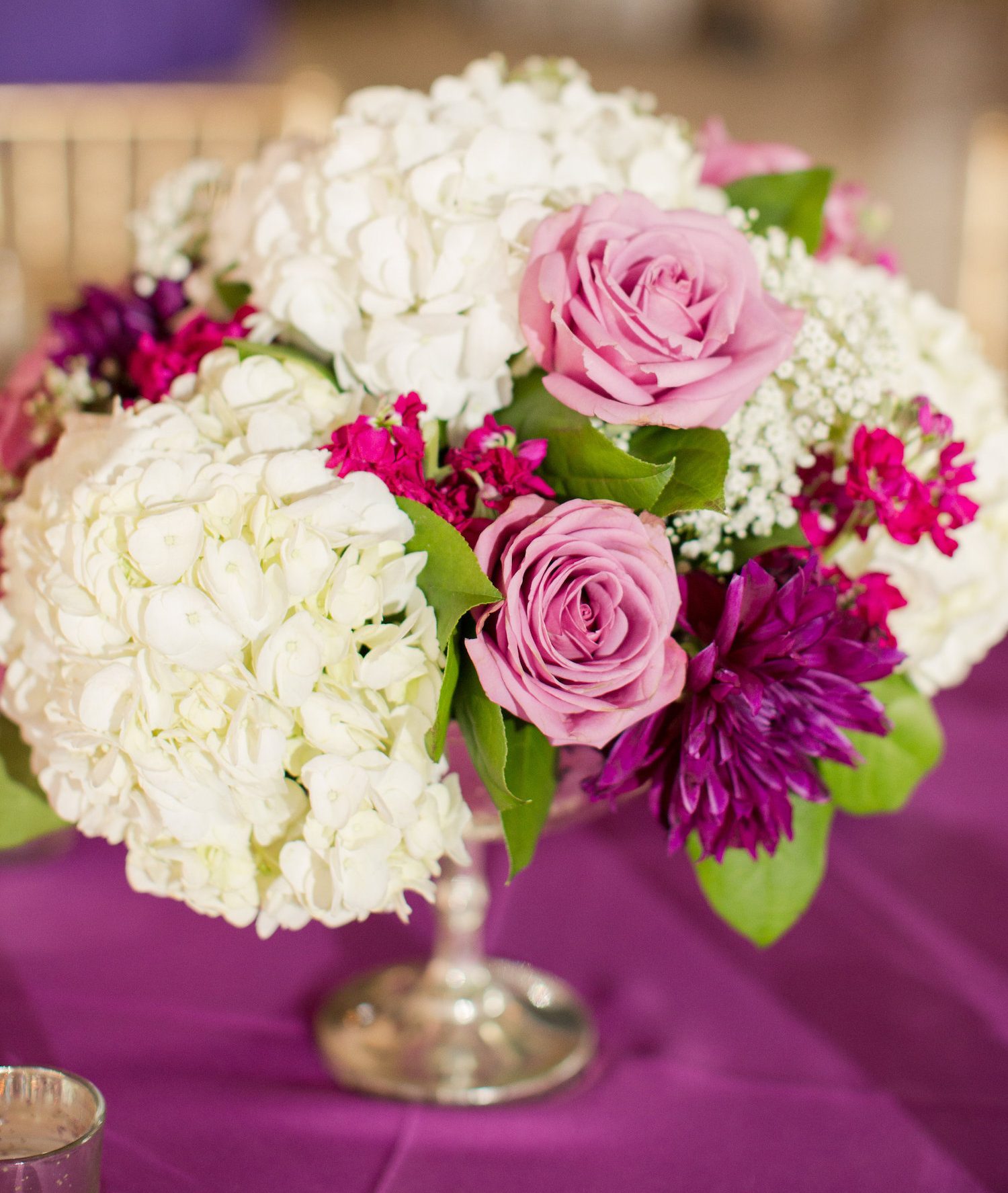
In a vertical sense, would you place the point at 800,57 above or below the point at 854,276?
below

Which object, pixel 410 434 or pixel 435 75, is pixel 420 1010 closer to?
pixel 410 434

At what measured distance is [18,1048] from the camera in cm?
64

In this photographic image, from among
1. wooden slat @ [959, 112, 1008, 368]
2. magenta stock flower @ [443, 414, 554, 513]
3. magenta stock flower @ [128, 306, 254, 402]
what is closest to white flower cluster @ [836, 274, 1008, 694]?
magenta stock flower @ [443, 414, 554, 513]

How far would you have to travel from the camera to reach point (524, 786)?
0.53 m

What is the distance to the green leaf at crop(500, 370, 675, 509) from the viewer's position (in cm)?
50

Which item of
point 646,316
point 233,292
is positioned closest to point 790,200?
point 646,316

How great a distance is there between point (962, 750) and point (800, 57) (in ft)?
13.6

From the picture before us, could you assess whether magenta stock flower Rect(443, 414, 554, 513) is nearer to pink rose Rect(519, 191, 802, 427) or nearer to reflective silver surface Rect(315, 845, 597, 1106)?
pink rose Rect(519, 191, 802, 427)

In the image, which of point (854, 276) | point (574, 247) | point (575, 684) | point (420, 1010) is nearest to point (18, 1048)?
point (420, 1010)

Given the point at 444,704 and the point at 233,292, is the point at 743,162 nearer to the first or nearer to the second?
the point at 233,292

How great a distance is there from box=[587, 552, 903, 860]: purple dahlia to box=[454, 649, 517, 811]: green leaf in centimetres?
5

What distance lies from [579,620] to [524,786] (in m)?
0.09

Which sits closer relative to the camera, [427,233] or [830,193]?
[427,233]

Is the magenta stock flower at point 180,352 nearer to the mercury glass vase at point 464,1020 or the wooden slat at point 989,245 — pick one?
the mercury glass vase at point 464,1020
